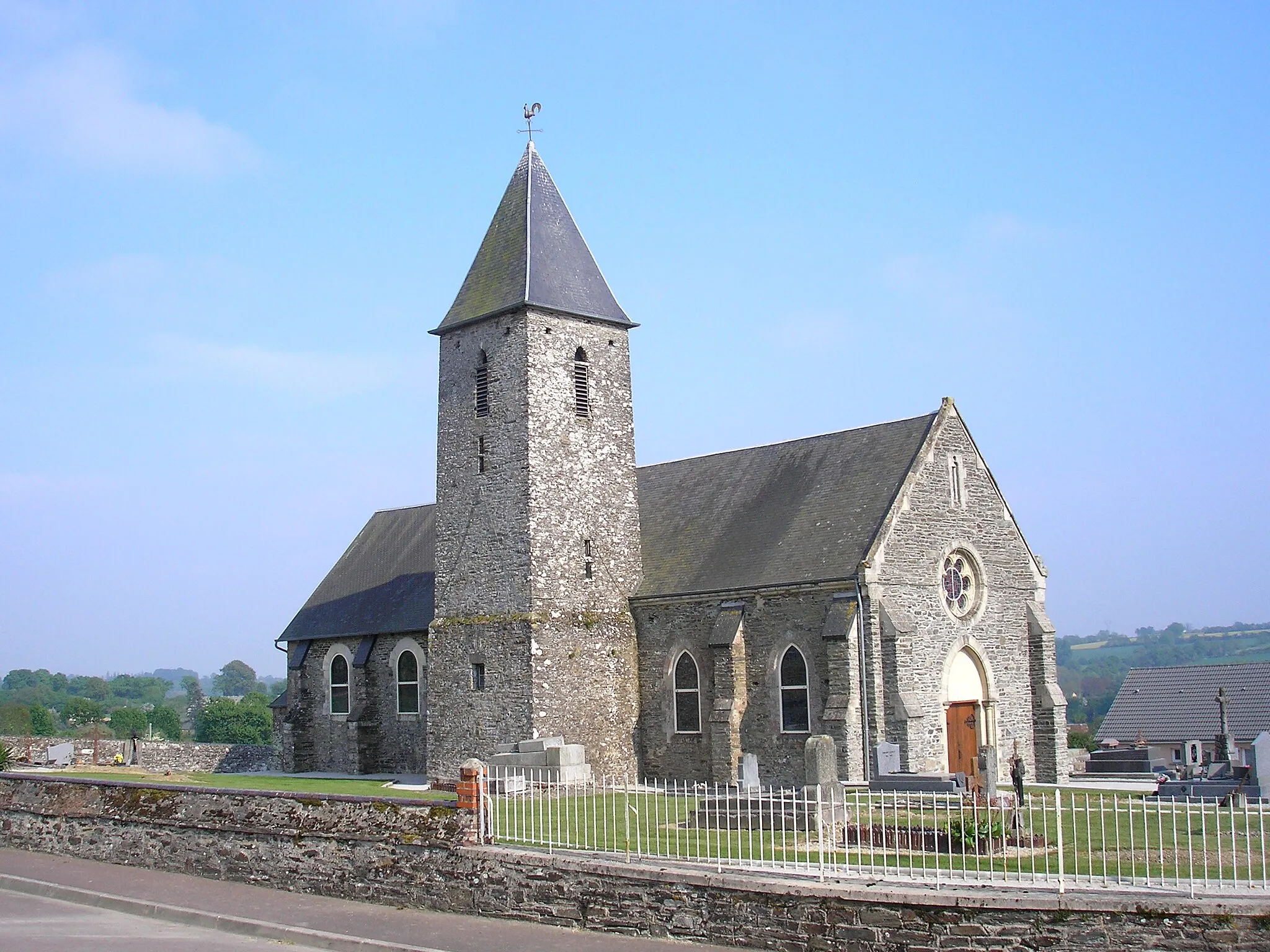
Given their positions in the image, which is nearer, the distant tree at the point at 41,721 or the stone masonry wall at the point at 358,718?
the stone masonry wall at the point at 358,718

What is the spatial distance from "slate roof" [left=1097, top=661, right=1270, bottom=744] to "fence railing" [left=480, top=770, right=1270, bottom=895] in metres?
30.0

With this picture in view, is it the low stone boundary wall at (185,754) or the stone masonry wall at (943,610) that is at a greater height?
the stone masonry wall at (943,610)

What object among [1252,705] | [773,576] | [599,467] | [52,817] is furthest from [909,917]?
[1252,705]

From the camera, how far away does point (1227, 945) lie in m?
11.0

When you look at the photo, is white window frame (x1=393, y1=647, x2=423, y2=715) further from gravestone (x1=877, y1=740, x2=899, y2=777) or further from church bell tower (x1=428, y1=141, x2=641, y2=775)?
gravestone (x1=877, y1=740, x2=899, y2=777)

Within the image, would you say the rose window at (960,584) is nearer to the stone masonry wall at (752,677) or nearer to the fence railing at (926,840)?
the stone masonry wall at (752,677)

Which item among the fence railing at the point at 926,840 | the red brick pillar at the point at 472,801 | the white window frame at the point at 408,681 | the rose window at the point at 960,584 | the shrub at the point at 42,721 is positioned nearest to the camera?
the fence railing at the point at 926,840

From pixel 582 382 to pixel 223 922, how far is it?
18923 mm

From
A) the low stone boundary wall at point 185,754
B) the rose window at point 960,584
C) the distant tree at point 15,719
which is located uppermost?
the rose window at point 960,584

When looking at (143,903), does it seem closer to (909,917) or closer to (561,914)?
(561,914)

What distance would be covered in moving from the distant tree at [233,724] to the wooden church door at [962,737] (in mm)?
83398

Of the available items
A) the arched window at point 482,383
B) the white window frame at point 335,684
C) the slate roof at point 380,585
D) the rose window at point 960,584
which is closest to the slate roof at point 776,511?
the rose window at point 960,584

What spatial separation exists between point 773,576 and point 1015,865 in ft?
47.8

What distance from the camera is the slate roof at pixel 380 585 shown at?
122ft
